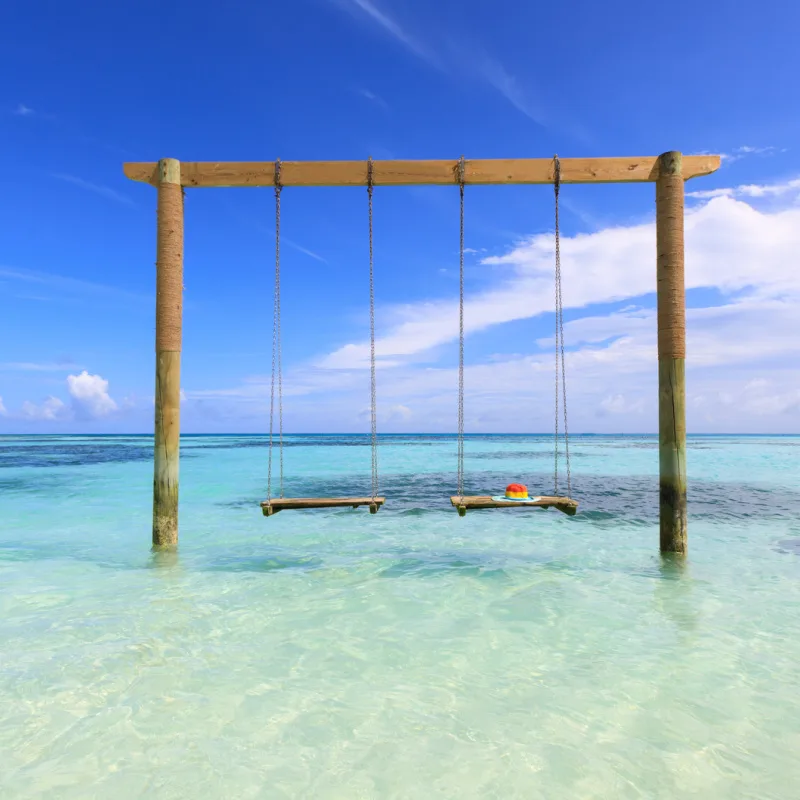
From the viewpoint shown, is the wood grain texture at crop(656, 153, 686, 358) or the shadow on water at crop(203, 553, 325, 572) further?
the shadow on water at crop(203, 553, 325, 572)

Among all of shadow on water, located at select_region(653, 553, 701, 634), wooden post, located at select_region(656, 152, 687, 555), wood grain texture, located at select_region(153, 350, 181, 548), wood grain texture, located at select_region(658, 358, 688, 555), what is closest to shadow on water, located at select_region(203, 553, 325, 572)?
wood grain texture, located at select_region(153, 350, 181, 548)

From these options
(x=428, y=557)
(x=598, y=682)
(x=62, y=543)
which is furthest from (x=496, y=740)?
(x=62, y=543)

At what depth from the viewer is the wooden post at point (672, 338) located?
287 inches

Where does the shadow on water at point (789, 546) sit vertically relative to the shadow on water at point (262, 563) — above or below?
below

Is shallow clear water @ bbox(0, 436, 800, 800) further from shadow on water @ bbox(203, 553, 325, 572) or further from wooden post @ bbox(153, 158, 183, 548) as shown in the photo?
A: wooden post @ bbox(153, 158, 183, 548)

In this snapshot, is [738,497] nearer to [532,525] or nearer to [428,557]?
[532,525]

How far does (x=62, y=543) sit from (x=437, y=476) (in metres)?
15.2

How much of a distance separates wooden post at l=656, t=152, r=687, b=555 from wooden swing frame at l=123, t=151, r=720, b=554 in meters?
0.01

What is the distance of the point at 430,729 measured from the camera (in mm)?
3699

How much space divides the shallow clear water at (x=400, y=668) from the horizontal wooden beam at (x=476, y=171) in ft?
17.1

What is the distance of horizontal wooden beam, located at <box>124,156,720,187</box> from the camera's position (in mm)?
7527

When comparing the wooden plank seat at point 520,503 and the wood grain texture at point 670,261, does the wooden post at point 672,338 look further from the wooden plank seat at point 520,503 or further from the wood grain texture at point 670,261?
the wooden plank seat at point 520,503

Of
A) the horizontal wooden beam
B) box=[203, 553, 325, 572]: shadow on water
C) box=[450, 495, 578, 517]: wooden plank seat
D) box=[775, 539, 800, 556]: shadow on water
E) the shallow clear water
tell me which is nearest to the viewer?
the shallow clear water

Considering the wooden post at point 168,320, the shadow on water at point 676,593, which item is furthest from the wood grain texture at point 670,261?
the wooden post at point 168,320
